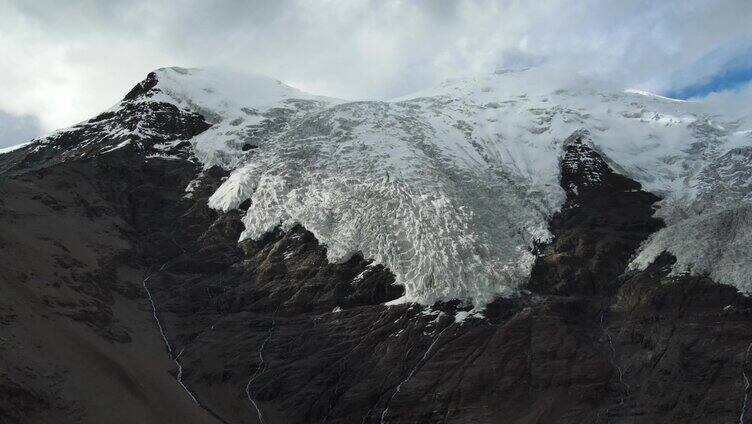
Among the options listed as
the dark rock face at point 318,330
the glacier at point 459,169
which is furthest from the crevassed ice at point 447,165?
the dark rock face at point 318,330

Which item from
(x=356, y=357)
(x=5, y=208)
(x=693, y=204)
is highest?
(x=5, y=208)

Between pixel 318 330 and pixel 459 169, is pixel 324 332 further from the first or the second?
pixel 459 169

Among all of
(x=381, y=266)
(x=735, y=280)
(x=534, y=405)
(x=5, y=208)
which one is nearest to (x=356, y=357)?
(x=381, y=266)

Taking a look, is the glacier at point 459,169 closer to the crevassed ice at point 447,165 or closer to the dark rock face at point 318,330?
the crevassed ice at point 447,165

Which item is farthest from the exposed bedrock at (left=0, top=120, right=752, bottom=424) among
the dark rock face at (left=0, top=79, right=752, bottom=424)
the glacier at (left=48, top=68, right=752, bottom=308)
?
the glacier at (left=48, top=68, right=752, bottom=308)

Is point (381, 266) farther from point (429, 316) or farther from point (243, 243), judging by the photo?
point (243, 243)

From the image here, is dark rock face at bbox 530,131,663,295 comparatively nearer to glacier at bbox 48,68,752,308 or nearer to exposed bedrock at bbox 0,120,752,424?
exposed bedrock at bbox 0,120,752,424
